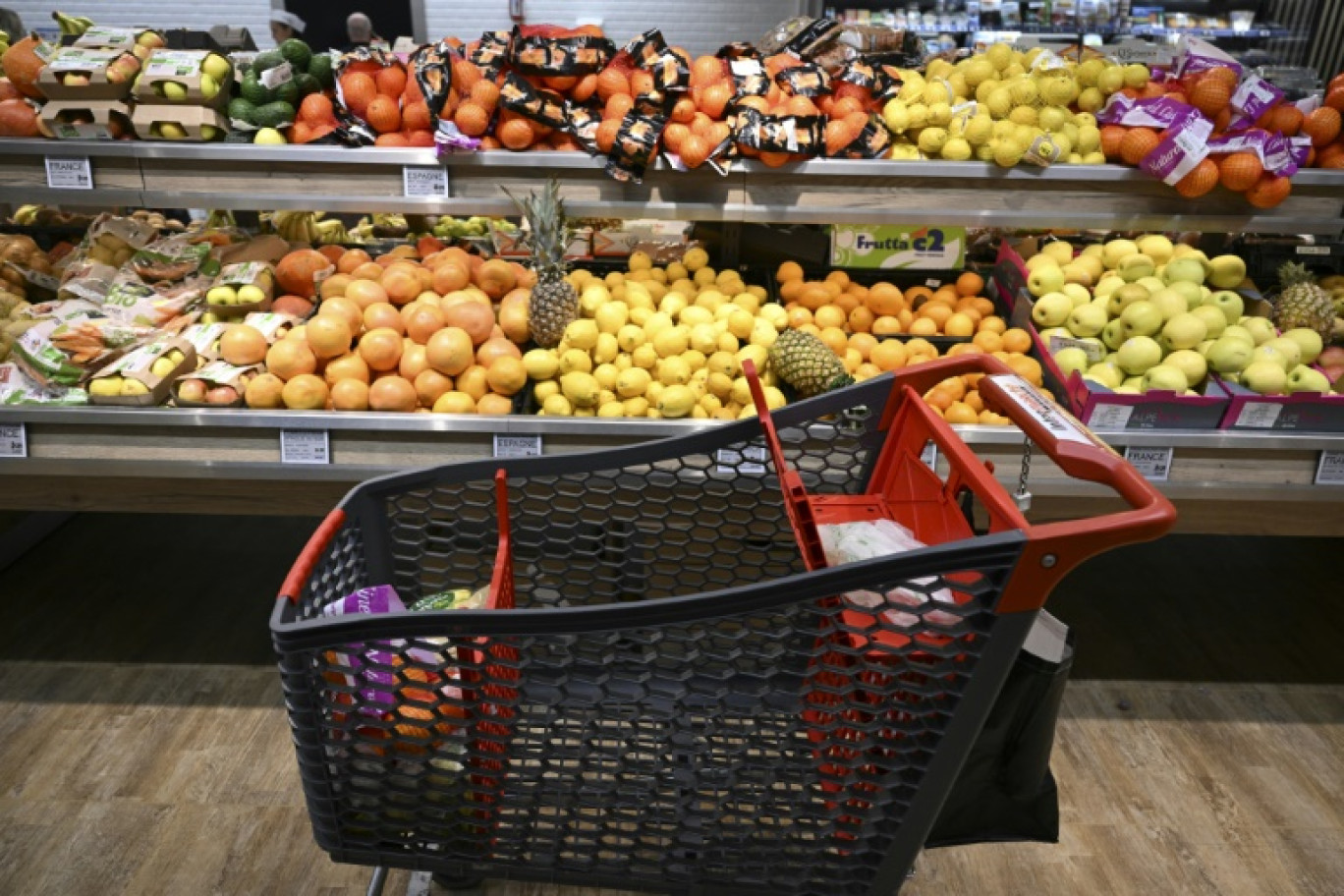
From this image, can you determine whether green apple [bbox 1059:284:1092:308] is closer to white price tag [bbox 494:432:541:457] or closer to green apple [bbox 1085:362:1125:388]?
green apple [bbox 1085:362:1125:388]

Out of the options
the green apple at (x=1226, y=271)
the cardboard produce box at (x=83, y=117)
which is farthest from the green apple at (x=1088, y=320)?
the cardboard produce box at (x=83, y=117)

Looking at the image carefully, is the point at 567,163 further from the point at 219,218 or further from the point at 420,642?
the point at 219,218

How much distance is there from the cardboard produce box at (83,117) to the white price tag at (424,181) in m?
0.76

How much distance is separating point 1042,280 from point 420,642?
219 cm

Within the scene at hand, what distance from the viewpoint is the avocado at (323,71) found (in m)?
2.67

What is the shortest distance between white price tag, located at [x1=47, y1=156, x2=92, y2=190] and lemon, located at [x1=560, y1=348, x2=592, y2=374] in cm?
130

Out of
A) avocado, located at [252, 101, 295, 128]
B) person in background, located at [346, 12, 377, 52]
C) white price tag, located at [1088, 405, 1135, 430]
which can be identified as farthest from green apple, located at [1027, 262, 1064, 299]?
person in background, located at [346, 12, 377, 52]

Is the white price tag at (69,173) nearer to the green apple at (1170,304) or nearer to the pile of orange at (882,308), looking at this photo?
the pile of orange at (882,308)

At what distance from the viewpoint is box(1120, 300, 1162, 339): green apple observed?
8.36 ft

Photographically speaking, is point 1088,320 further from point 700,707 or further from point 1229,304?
point 700,707

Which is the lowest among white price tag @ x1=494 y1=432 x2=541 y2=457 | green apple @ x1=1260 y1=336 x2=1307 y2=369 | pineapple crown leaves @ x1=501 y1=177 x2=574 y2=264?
white price tag @ x1=494 y1=432 x2=541 y2=457

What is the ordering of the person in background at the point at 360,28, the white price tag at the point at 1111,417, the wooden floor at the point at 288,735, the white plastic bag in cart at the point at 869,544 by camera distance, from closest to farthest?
1. the white plastic bag in cart at the point at 869,544
2. the wooden floor at the point at 288,735
3. the white price tag at the point at 1111,417
4. the person in background at the point at 360,28

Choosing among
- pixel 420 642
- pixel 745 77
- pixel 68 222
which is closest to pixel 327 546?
pixel 420 642

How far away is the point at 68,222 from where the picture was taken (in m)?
3.69
